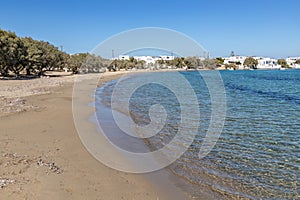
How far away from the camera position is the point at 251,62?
629 feet

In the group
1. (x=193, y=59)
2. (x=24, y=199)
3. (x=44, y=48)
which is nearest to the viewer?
(x=24, y=199)

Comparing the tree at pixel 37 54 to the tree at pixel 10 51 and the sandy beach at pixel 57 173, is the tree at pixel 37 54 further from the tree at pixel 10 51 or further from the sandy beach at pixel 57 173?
the sandy beach at pixel 57 173

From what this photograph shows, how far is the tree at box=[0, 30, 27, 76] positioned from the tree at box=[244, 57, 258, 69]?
573 feet

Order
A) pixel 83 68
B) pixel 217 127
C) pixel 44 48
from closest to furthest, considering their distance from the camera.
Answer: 1. pixel 217 127
2. pixel 44 48
3. pixel 83 68

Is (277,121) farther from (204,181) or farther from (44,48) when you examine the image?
(44,48)

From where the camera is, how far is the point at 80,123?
12664 mm

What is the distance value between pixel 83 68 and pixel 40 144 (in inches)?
3029

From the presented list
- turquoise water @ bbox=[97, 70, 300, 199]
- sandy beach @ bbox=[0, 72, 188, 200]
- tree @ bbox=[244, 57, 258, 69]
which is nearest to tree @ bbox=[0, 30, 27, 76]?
sandy beach @ bbox=[0, 72, 188, 200]

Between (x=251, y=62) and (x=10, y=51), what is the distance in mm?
180492

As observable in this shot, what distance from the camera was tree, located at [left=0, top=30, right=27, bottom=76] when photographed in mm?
39562

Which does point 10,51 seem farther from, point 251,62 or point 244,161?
point 251,62

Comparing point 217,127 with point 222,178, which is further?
point 217,127

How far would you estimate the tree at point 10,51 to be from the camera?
39562 millimetres

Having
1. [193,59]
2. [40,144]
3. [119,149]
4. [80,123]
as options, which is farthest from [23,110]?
[193,59]
